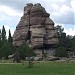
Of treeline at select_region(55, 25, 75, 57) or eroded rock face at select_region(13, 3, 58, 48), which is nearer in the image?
treeline at select_region(55, 25, 75, 57)

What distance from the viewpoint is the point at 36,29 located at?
106 meters

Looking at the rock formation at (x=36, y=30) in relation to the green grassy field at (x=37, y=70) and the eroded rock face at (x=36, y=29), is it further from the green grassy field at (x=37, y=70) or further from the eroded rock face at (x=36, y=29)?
the green grassy field at (x=37, y=70)

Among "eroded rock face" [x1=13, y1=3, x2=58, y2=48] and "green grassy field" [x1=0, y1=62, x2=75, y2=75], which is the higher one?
"eroded rock face" [x1=13, y1=3, x2=58, y2=48]

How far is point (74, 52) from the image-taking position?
10162cm

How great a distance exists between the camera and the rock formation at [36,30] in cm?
10431

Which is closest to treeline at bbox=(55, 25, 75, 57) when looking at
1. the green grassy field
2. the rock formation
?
the rock formation

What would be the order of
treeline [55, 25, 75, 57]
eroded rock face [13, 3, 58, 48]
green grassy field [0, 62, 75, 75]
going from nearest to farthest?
green grassy field [0, 62, 75, 75]
treeline [55, 25, 75, 57]
eroded rock face [13, 3, 58, 48]

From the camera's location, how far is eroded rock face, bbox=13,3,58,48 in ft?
342

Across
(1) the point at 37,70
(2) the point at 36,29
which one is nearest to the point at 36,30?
(2) the point at 36,29

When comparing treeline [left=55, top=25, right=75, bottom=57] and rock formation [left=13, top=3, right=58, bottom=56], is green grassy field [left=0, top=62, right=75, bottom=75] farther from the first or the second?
rock formation [left=13, top=3, right=58, bottom=56]

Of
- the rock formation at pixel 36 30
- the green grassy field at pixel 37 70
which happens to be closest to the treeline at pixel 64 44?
the rock formation at pixel 36 30

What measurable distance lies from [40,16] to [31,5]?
23.4 ft

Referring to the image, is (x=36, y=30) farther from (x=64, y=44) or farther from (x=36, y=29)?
(x=64, y=44)

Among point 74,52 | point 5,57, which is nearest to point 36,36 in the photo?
point 74,52
